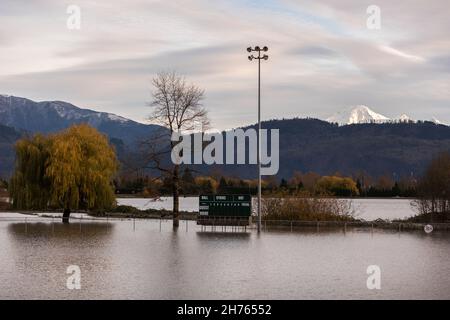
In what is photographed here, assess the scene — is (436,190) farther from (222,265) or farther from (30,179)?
(222,265)

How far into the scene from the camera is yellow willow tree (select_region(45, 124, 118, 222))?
59125 millimetres

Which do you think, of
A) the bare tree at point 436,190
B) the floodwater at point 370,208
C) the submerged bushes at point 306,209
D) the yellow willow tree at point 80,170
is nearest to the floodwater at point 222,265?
the submerged bushes at point 306,209

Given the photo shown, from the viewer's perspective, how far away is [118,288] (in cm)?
2130

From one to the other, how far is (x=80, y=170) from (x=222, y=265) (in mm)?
34866

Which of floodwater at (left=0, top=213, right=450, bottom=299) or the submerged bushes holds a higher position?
the submerged bushes

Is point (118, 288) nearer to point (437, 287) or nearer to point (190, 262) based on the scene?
point (190, 262)

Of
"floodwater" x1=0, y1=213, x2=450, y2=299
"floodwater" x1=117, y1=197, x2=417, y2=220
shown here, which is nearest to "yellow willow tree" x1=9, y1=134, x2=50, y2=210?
"floodwater" x1=117, y1=197, x2=417, y2=220

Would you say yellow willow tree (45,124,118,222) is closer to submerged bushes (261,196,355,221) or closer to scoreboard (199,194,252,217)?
scoreboard (199,194,252,217)

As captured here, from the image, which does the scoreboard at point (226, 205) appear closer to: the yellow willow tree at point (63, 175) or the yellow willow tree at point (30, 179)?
the yellow willow tree at point (63, 175)

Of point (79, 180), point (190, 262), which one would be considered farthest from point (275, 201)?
point (190, 262)

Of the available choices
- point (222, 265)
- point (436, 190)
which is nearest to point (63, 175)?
point (436, 190)

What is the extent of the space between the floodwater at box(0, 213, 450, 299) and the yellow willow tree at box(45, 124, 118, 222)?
14.0m

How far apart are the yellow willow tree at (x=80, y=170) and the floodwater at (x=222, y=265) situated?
14.0 m

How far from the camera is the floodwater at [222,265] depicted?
2073 centimetres
